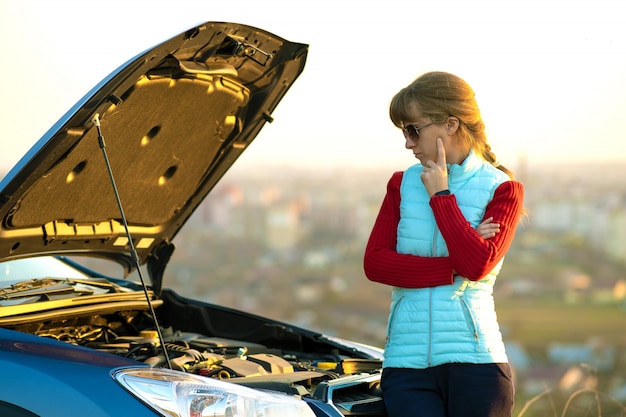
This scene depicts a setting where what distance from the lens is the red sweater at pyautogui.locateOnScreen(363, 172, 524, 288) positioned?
2.54 metres

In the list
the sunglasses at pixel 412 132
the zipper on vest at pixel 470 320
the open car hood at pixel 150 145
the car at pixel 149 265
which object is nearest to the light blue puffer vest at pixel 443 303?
the zipper on vest at pixel 470 320

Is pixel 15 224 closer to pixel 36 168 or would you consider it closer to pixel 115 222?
pixel 36 168

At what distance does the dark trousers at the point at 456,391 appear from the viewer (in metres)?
2.53

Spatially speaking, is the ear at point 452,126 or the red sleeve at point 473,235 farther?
the ear at point 452,126

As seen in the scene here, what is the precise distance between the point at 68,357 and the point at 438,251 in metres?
1.20

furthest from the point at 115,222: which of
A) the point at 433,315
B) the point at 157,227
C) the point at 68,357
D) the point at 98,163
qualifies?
the point at 433,315

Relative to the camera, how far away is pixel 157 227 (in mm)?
4148

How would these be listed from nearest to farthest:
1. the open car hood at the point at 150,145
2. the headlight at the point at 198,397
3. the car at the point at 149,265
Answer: the headlight at the point at 198,397, the car at the point at 149,265, the open car hood at the point at 150,145

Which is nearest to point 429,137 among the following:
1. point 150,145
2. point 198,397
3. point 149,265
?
point 198,397

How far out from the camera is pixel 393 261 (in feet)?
8.77

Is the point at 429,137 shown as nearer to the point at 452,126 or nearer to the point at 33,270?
the point at 452,126

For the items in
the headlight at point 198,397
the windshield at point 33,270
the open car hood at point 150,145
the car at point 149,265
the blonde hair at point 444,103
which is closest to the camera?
the headlight at point 198,397

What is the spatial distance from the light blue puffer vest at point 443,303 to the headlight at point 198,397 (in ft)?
1.24

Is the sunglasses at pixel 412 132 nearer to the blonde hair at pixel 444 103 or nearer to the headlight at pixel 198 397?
the blonde hair at pixel 444 103
